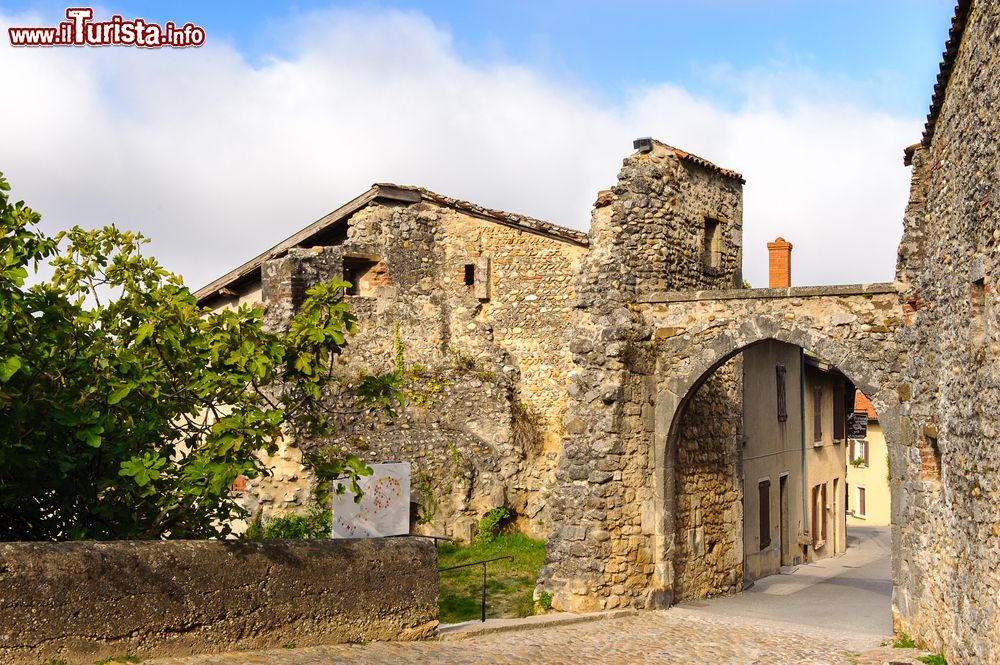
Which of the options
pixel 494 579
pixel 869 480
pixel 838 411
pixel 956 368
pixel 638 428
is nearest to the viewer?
pixel 956 368

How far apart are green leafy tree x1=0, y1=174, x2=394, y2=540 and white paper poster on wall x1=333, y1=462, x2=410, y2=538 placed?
5.74m

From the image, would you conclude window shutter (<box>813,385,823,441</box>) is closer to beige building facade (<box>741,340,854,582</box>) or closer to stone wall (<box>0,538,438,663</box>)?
beige building facade (<box>741,340,854,582</box>)

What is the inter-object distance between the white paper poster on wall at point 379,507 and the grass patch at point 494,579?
896 mm

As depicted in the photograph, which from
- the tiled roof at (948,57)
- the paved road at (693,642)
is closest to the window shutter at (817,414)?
the paved road at (693,642)

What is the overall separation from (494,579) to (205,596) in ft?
A: 23.8

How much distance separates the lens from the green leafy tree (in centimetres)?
714

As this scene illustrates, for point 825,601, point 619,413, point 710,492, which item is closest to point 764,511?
point 825,601

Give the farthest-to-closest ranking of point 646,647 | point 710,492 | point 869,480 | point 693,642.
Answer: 1. point 869,480
2. point 710,492
3. point 693,642
4. point 646,647

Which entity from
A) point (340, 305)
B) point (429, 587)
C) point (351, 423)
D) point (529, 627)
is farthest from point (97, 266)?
point (351, 423)

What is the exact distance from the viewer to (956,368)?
810cm

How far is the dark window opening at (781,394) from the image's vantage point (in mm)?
19078

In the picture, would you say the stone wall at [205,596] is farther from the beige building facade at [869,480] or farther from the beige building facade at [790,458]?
the beige building facade at [869,480]

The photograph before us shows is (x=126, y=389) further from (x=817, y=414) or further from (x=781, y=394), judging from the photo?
(x=817, y=414)

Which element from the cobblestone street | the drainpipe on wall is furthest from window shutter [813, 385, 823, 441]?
the cobblestone street
